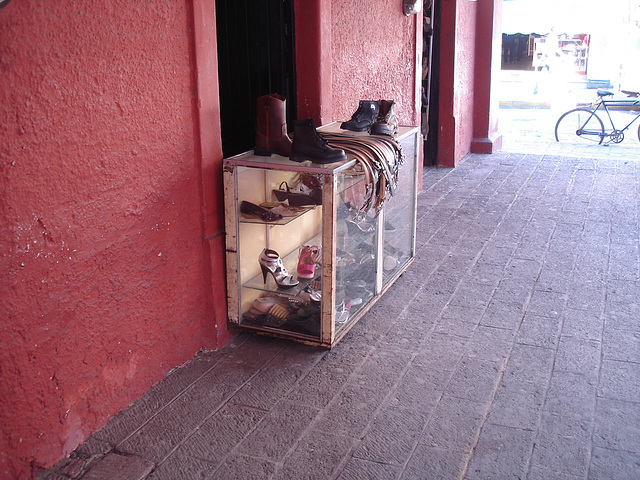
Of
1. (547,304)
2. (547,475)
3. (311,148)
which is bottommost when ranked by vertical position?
(547,475)

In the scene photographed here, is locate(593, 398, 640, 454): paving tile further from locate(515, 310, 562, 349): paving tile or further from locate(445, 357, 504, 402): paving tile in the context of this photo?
locate(515, 310, 562, 349): paving tile

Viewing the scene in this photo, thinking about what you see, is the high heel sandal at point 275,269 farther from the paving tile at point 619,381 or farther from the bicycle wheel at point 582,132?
the bicycle wheel at point 582,132

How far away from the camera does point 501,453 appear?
294 cm

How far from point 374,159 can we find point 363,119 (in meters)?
0.64

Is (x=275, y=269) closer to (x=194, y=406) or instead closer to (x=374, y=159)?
(x=374, y=159)

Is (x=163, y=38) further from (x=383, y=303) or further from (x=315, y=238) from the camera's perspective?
(x=383, y=303)

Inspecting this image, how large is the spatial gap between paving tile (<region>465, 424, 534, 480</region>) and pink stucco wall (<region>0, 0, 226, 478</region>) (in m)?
1.59

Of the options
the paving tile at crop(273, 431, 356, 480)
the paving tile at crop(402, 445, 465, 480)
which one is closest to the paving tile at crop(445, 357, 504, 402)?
the paving tile at crop(402, 445, 465, 480)

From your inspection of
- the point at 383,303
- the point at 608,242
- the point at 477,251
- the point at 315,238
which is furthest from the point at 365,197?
the point at 608,242

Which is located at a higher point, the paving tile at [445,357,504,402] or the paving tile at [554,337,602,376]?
the paving tile at [554,337,602,376]

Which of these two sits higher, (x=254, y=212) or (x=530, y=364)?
(x=254, y=212)

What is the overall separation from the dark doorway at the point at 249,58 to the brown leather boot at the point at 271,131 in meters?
0.73

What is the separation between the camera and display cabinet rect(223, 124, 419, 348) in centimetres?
369

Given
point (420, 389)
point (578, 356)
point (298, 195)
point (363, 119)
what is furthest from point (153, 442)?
point (363, 119)
